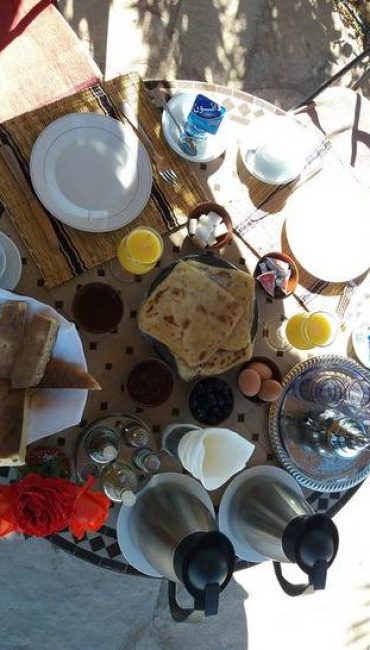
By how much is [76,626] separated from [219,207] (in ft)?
5.50

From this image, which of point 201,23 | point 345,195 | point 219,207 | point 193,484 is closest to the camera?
point 193,484

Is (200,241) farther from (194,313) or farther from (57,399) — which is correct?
(57,399)

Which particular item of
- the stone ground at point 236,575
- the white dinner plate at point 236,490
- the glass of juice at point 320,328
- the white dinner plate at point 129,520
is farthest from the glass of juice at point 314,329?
the stone ground at point 236,575

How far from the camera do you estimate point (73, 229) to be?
4.86 feet

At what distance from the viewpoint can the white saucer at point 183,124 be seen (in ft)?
5.07

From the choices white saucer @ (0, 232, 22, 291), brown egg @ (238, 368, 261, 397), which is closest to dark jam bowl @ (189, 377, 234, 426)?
brown egg @ (238, 368, 261, 397)

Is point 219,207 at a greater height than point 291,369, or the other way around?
point 219,207

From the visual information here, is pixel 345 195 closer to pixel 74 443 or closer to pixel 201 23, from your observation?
pixel 74 443

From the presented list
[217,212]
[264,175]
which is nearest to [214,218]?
[217,212]

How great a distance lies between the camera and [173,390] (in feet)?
4.99

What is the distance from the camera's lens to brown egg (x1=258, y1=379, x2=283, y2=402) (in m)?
1.48

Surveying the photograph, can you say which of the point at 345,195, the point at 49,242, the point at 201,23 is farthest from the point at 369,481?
the point at 201,23

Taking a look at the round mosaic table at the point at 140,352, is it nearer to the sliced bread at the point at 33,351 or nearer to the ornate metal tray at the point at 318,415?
the ornate metal tray at the point at 318,415

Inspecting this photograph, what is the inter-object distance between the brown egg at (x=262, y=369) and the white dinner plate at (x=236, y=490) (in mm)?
220
